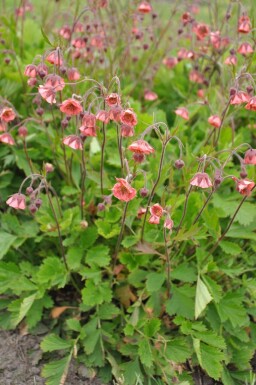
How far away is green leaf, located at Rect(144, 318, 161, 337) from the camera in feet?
8.73

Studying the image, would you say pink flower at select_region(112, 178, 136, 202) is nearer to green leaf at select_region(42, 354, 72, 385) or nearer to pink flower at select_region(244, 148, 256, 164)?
pink flower at select_region(244, 148, 256, 164)

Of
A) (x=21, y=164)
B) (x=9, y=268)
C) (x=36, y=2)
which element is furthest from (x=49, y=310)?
(x=36, y=2)

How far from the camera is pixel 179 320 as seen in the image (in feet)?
8.82

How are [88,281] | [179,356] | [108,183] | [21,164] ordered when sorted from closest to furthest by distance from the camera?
[179,356] → [88,281] → [108,183] → [21,164]

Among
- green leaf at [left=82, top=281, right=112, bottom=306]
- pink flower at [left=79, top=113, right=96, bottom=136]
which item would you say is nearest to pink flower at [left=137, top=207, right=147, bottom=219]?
green leaf at [left=82, top=281, right=112, bottom=306]

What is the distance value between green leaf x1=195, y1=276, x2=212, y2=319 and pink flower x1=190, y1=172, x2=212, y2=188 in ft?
2.02

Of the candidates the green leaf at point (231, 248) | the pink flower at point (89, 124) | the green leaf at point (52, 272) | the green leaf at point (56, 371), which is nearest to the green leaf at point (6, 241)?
the green leaf at point (52, 272)

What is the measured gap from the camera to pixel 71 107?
93.7 inches

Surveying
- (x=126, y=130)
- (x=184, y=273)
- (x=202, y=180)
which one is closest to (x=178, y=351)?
(x=184, y=273)

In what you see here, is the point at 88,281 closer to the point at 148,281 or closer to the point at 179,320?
the point at 148,281

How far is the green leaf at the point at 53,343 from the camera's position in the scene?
2.68m

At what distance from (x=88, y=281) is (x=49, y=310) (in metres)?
0.40

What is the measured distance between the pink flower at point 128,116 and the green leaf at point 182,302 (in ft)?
3.29

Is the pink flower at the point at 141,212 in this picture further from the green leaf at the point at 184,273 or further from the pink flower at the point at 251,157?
the pink flower at the point at 251,157
